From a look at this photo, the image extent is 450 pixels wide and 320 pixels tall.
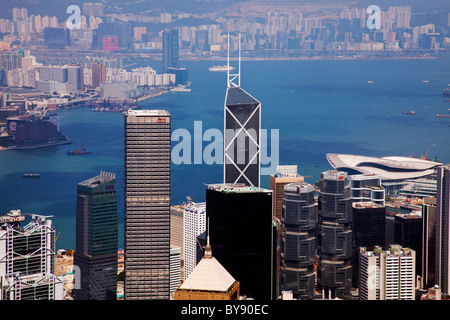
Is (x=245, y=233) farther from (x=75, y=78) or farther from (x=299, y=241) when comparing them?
(x=75, y=78)

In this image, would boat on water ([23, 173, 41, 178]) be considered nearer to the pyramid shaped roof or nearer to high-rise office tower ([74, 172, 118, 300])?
high-rise office tower ([74, 172, 118, 300])

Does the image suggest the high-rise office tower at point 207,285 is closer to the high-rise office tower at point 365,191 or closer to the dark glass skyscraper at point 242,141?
the dark glass skyscraper at point 242,141

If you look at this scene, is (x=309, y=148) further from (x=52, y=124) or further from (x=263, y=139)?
(x=52, y=124)

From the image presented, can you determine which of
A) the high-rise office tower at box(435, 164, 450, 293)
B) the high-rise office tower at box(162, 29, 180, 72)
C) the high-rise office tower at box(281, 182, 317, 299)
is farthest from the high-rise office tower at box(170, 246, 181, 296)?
the high-rise office tower at box(162, 29, 180, 72)

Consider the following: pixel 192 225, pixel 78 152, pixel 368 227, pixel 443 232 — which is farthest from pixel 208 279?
pixel 78 152

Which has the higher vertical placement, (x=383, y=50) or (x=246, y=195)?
(x=383, y=50)
